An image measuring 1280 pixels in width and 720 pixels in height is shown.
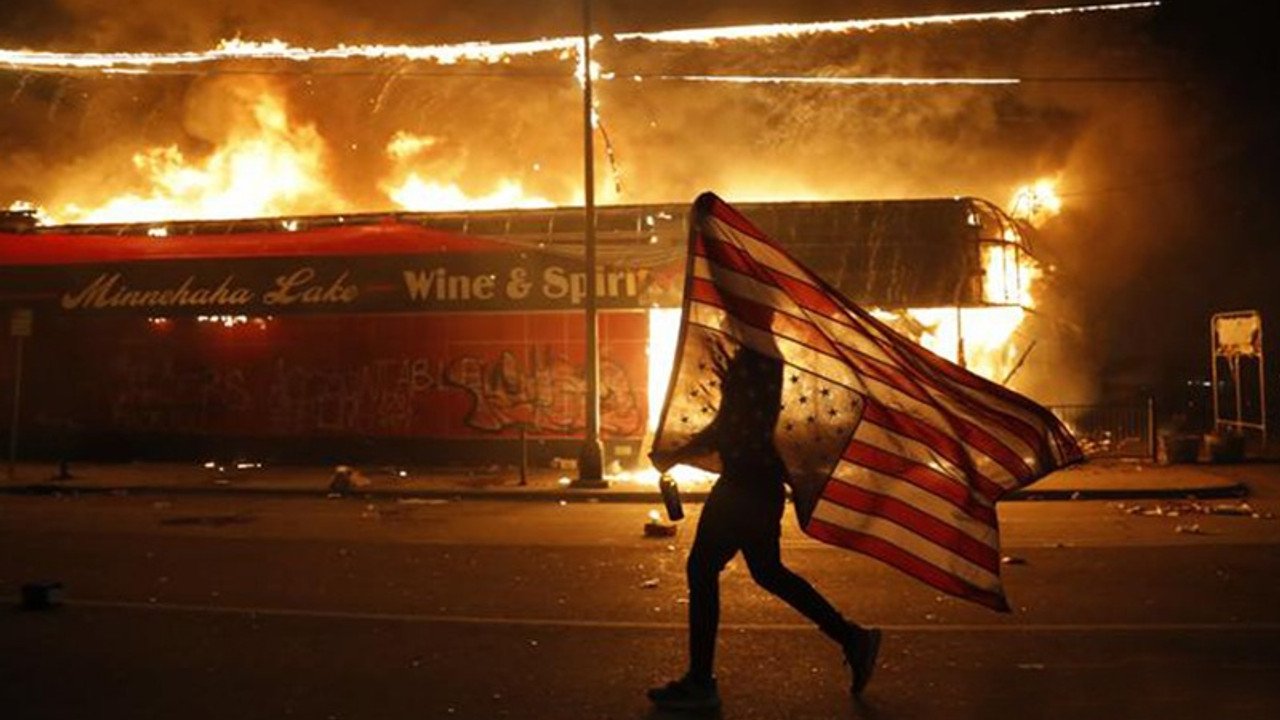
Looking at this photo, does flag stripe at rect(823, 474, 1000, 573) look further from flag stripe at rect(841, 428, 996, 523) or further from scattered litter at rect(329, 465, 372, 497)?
scattered litter at rect(329, 465, 372, 497)

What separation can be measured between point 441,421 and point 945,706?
15.4 meters

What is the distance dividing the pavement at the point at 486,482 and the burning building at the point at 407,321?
0.97m

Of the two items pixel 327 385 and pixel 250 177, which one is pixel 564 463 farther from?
pixel 250 177

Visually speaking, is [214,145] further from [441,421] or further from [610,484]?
[610,484]

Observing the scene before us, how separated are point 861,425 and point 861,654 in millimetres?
1065

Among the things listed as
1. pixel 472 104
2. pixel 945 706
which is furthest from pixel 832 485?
pixel 472 104

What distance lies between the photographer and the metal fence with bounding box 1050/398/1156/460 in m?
20.0

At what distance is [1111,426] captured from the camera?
813 inches

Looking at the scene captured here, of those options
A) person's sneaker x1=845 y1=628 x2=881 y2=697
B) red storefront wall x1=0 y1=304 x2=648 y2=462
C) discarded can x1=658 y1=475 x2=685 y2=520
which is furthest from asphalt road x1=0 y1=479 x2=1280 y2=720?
red storefront wall x1=0 y1=304 x2=648 y2=462

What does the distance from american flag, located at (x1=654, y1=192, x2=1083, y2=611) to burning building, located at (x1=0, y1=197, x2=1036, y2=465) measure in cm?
1333

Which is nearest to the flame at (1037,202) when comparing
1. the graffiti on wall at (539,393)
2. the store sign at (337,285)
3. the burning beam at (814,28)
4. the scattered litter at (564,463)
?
the burning beam at (814,28)

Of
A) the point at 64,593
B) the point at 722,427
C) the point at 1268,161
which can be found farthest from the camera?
the point at 1268,161

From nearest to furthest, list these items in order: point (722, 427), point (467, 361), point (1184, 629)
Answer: point (722, 427) < point (1184, 629) < point (467, 361)

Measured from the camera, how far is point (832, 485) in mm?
5332
